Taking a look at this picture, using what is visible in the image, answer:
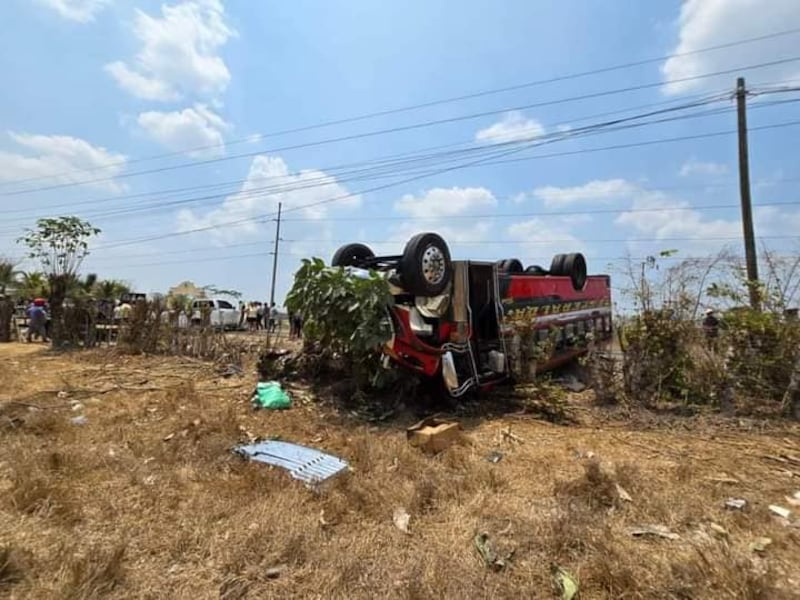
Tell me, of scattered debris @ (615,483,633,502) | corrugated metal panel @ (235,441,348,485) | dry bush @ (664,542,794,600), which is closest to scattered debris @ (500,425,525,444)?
scattered debris @ (615,483,633,502)

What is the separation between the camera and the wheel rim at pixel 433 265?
243 inches

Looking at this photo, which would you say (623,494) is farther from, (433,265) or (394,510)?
(433,265)

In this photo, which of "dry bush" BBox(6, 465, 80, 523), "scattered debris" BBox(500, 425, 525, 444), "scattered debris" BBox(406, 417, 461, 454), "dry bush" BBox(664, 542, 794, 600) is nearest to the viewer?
"dry bush" BBox(664, 542, 794, 600)

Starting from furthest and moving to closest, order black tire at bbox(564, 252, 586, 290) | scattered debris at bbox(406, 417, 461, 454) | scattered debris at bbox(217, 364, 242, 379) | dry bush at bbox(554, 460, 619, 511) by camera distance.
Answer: black tire at bbox(564, 252, 586, 290) → scattered debris at bbox(217, 364, 242, 379) → scattered debris at bbox(406, 417, 461, 454) → dry bush at bbox(554, 460, 619, 511)

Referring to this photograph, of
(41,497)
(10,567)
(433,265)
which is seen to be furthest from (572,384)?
(10,567)

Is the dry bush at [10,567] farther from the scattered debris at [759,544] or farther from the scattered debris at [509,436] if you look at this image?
the scattered debris at [509,436]

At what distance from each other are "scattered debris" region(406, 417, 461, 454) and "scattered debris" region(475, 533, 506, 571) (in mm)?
1787

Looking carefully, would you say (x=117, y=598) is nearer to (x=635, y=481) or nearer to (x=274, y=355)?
(x=635, y=481)

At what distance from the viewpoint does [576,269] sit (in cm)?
927

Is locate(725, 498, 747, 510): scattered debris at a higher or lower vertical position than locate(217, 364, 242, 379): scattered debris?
lower

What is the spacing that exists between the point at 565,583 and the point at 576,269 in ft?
25.0

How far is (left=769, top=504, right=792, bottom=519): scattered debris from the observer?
10.6ft

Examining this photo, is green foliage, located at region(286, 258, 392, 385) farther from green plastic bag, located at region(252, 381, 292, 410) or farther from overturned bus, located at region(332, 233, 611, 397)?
green plastic bag, located at region(252, 381, 292, 410)

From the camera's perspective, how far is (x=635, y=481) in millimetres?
3730
